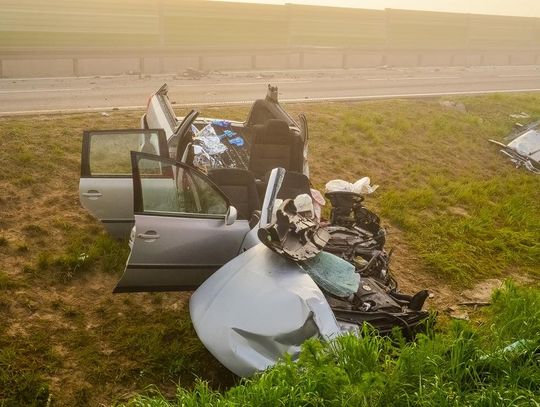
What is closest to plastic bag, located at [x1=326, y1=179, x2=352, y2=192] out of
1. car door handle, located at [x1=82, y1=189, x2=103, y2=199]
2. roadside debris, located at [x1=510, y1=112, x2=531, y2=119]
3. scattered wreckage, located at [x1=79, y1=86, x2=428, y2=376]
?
scattered wreckage, located at [x1=79, y1=86, x2=428, y2=376]

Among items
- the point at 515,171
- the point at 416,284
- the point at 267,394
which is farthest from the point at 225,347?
the point at 515,171

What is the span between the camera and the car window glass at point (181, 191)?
5.10m

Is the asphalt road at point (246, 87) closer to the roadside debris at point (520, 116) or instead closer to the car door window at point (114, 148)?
the roadside debris at point (520, 116)

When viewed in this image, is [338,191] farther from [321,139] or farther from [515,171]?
[515,171]

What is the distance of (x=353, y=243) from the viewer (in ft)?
18.7

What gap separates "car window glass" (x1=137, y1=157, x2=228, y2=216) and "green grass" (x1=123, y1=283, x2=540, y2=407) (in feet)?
6.30

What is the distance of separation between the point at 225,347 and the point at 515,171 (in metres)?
9.21

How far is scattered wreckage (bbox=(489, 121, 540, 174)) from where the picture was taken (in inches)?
444

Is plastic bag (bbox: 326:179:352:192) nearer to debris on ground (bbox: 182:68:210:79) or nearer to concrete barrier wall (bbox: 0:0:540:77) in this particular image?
debris on ground (bbox: 182:68:210:79)

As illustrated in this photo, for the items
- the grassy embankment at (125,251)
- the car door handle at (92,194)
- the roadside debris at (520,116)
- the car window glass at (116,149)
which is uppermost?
the car window glass at (116,149)

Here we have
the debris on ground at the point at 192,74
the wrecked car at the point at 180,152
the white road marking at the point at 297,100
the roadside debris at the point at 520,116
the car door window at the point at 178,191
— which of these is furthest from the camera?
the debris on ground at the point at 192,74

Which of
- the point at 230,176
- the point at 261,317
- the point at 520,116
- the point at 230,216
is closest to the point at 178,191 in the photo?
the point at 230,216

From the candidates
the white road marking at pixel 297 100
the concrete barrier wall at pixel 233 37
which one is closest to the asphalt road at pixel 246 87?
the white road marking at pixel 297 100

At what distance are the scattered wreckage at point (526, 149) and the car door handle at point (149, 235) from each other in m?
9.17
